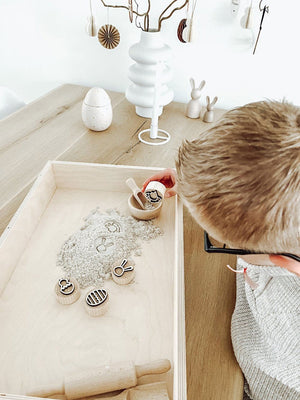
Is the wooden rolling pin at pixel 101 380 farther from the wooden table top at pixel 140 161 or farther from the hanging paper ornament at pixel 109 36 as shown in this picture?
the hanging paper ornament at pixel 109 36

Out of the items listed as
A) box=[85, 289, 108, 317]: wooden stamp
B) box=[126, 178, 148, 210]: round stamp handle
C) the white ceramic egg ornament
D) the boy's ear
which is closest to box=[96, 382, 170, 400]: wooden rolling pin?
box=[85, 289, 108, 317]: wooden stamp

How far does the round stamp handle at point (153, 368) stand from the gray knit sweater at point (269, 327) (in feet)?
0.49

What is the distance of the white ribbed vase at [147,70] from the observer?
40.6 inches

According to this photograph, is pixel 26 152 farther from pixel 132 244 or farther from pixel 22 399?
pixel 22 399

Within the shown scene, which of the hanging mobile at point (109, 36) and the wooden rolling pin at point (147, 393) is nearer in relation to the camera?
the wooden rolling pin at point (147, 393)

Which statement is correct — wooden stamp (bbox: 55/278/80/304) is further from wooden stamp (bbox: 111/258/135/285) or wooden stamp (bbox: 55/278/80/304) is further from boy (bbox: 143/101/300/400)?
boy (bbox: 143/101/300/400)

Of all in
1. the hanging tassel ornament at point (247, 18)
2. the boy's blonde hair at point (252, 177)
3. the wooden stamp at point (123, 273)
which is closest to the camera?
the boy's blonde hair at point (252, 177)

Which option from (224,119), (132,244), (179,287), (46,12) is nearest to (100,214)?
(132,244)

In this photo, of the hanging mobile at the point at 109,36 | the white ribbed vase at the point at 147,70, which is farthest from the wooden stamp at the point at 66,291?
the hanging mobile at the point at 109,36

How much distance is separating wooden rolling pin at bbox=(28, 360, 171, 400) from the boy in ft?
0.58

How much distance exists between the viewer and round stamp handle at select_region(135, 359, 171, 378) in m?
0.45

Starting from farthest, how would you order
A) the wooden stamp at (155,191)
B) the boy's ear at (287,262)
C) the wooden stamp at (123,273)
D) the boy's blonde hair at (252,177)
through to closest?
the wooden stamp at (155,191) → the wooden stamp at (123,273) → the boy's ear at (287,262) → the boy's blonde hair at (252,177)

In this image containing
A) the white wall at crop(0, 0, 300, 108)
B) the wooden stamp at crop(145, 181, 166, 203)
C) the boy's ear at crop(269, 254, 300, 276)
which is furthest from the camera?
the white wall at crop(0, 0, 300, 108)

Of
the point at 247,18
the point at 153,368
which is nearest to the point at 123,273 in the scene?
the point at 153,368
